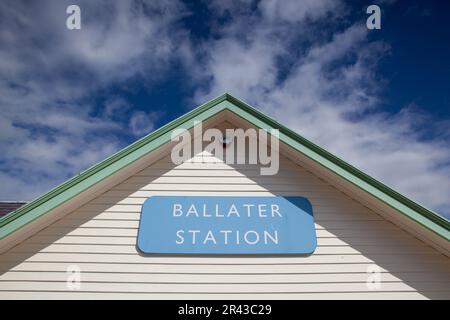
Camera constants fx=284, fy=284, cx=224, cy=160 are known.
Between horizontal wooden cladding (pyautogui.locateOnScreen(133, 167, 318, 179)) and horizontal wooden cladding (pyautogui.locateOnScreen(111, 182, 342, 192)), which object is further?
horizontal wooden cladding (pyautogui.locateOnScreen(133, 167, 318, 179))

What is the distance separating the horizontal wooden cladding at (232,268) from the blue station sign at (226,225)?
22 centimetres

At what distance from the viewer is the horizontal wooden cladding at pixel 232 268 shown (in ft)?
14.5

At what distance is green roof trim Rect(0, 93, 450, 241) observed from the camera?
4.14 meters

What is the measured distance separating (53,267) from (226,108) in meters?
3.83

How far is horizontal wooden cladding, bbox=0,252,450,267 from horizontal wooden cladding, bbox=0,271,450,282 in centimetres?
19

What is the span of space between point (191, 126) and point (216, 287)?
266cm

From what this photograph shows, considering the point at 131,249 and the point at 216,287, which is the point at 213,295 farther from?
the point at 131,249

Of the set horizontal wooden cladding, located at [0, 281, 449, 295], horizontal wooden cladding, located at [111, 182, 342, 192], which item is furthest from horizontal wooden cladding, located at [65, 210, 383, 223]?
horizontal wooden cladding, located at [0, 281, 449, 295]

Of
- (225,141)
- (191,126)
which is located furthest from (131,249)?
(225,141)

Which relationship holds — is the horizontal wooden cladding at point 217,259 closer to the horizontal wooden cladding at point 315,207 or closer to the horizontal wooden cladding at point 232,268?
the horizontal wooden cladding at point 232,268

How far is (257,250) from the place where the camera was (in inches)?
179

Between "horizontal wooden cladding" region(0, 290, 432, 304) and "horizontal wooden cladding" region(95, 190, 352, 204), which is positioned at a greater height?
"horizontal wooden cladding" region(95, 190, 352, 204)

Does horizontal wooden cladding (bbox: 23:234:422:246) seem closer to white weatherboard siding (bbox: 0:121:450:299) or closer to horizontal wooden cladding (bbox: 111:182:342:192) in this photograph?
white weatherboard siding (bbox: 0:121:450:299)
